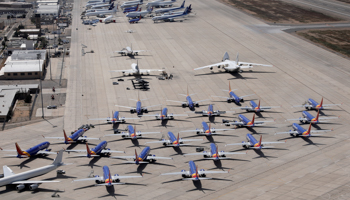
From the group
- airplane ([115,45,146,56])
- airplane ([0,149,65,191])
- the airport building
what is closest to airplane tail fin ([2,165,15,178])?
airplane ([0,149,65,191])

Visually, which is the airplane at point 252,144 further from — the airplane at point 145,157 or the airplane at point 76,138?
the airplane at point 76,138

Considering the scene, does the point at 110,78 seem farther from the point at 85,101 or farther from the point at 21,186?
the point at 21,186

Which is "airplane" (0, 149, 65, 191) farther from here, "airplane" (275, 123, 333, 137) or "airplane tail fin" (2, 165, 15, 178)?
"airplane" (275, 123, 333, 137)

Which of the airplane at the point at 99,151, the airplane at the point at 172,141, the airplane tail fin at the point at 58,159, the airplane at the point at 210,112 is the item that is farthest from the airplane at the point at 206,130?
the airplane tail fin at the point at 58,159

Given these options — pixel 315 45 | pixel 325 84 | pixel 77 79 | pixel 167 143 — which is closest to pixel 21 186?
pixel 167 143

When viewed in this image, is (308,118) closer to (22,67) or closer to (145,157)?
(145,157)

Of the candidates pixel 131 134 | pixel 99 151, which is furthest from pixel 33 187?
pixel 131 134
